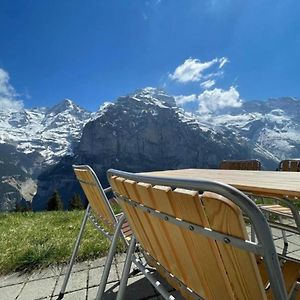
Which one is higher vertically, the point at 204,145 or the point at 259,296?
the point at 259,296

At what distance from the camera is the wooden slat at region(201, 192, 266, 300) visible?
31.5 inches

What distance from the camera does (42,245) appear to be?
14.0 ft

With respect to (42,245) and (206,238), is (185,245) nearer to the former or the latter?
(206,238)

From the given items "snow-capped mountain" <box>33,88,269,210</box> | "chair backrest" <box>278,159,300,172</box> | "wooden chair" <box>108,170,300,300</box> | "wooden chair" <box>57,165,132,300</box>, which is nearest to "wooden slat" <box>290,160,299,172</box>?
"chair backrest" <box>278,159,300,172</box>

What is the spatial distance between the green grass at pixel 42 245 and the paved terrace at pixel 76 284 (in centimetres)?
18

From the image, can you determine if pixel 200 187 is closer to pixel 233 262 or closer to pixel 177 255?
pixel 233 262

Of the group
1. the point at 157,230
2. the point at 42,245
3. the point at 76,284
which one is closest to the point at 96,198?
the point at 76,284

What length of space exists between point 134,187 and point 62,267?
2933 mm

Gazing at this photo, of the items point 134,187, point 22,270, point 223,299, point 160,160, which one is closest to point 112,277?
point 22,270

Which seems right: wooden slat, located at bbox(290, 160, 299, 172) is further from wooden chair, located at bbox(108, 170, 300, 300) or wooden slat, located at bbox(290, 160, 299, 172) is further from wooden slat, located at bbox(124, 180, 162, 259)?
→ wooden slat, located at bbox(124, 180, 162, 259)

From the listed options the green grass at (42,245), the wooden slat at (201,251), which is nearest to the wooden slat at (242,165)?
the green grass at (42,245)

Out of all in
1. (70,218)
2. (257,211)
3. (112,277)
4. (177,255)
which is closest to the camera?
(257,211)

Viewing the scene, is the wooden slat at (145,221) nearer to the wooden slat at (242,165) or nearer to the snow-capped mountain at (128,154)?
the wooden slat at (242,165)

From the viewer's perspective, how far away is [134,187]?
1.33 meters
